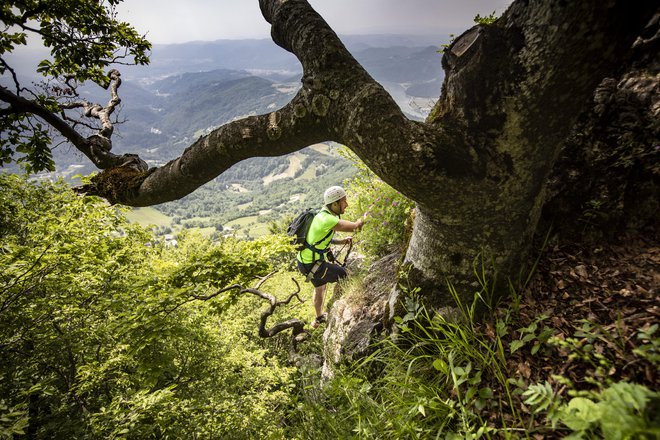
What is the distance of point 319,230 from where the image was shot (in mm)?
5898

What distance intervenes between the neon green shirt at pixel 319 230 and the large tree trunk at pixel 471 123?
286 centimetres

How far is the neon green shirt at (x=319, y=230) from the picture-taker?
5734mm

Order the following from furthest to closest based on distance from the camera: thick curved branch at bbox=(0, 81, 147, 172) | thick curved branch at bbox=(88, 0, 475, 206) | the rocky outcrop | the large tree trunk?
the rocky outcrop → thick curved branch at bbox=(0, 81, 147, 172) → thick curved branch at bbox=(88, 0, 475, 206) → the large tree trunk

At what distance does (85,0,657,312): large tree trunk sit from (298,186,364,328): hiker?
2.82 metres

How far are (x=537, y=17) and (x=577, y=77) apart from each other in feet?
1.47

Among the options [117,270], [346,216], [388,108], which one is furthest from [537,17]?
[117,270]

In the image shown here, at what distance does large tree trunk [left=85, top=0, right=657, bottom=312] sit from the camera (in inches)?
68.9

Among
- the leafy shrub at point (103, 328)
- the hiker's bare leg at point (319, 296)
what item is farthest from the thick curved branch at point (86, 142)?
the hiker's bare leg at point (319, 296)

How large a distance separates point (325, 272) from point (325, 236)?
1.04 metres

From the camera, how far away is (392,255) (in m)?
5.84

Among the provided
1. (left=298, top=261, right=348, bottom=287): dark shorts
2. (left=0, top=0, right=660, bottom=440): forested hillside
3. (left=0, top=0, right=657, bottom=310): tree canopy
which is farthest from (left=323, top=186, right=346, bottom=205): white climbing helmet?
(left=0, top=0, right=657, bottom=310): tree canopy

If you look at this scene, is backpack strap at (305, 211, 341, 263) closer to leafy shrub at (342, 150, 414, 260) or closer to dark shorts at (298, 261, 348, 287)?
dark shorts at (298, 261, 348, 287)

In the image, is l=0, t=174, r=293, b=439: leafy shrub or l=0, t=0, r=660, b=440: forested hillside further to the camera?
l=0, t=174, r=293, b=439: leafy shrub

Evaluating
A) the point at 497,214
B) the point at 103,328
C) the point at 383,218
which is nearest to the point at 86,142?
the point at 103,328
